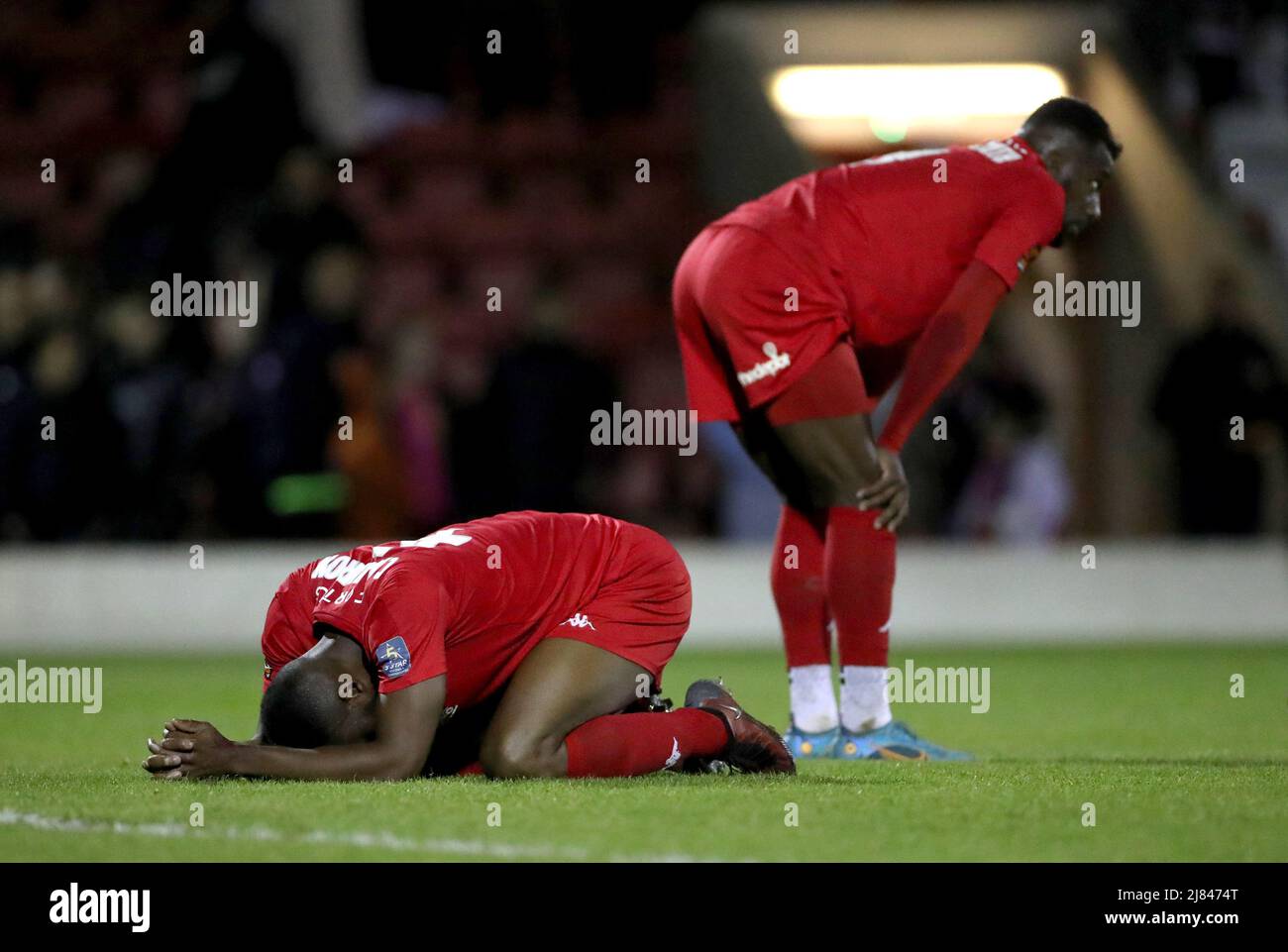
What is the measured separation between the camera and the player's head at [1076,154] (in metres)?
5.70

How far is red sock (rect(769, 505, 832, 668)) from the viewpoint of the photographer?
5645mm

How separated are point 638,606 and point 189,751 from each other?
1175mm

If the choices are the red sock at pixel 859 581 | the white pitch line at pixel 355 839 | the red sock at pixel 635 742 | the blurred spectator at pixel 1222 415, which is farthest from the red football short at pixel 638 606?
the blurred spectator at pixel 1222 415

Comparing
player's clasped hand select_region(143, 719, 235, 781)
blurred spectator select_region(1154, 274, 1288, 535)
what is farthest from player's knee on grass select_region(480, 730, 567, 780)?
blurred spectator select_region(1154, 274, 1288, 535)

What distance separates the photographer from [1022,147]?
18.8 feet

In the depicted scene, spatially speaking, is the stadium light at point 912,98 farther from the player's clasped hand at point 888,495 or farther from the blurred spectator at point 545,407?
the player's clasped hand at point 888,495

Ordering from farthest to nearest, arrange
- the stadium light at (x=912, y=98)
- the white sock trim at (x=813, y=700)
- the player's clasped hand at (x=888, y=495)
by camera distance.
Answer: the stadium light at (x=912, y=98) < the white sock trim at (x=813, y=700) < the player's clasped hand at (x=888, y=495)

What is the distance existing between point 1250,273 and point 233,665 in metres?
7.87

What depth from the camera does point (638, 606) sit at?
5.02 m

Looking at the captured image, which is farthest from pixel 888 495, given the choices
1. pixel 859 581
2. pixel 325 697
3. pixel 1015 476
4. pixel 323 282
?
pixel 1015 476

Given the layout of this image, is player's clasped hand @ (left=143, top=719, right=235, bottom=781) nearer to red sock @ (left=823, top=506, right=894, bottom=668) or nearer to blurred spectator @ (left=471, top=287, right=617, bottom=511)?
red sock @ (left=823, top=506, right=894, bottom=668)

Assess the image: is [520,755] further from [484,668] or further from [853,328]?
[853,328]

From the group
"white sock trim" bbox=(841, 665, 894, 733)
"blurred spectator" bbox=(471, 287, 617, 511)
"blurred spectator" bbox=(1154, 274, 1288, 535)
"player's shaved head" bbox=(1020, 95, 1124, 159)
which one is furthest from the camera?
"blurred spectator" bbox=(1154, 274, 1288, 535)
